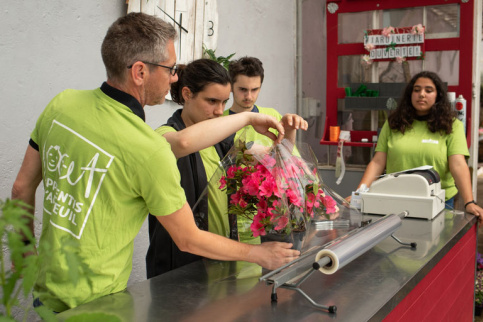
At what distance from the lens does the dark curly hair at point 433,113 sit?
3279 millimetres

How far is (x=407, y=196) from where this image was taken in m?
2.60

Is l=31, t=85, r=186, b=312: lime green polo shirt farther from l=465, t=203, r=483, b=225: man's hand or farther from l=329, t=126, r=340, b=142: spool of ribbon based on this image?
l=329, t=126, r=340, b=142: spool of ribbon

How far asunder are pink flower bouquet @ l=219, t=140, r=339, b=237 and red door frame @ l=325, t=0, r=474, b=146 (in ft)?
12.2

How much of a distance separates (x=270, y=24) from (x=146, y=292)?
4.10 meters

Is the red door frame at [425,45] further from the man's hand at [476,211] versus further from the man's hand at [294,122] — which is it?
the man's hand at [294,122]

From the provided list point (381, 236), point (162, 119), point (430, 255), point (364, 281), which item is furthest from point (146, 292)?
point (162, 119)

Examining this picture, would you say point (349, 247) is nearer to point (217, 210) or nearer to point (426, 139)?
point (217, 210)

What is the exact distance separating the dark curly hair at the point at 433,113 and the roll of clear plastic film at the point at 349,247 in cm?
152

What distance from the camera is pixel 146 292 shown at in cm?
149

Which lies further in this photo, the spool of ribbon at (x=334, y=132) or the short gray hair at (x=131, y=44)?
the spool of ribbon at (x=334, y=132)

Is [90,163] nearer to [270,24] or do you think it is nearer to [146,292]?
[146,292]

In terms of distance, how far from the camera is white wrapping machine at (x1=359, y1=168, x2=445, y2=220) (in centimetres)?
254

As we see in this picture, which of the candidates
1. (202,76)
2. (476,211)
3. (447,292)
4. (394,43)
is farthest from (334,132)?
(202,76)

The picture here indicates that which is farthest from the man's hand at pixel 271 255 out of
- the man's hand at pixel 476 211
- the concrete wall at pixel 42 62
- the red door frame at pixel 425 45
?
the red door frame at pixel 425 45
